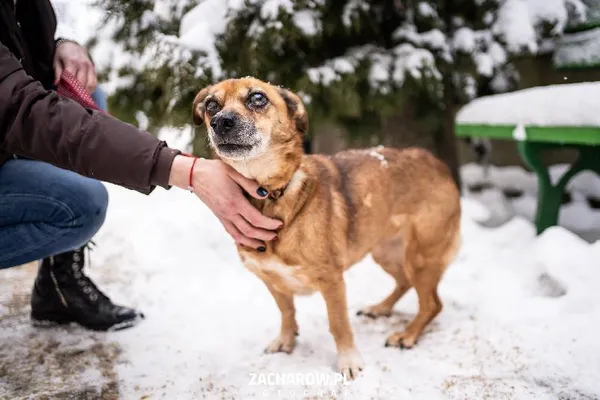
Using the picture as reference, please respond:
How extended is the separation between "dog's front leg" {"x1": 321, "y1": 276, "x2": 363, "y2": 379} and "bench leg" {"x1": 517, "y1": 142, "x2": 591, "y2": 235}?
1801mm

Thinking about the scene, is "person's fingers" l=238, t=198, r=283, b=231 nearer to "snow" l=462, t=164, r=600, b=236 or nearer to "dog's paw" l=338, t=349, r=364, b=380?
"dog's paw" l=338, t=349, r=364, b=380

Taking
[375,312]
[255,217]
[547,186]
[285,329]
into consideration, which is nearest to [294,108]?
[255,217]

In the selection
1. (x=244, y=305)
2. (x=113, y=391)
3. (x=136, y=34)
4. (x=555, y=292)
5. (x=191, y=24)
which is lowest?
(x=244, y=305)

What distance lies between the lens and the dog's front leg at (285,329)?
2043mm

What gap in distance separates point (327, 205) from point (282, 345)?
66cm

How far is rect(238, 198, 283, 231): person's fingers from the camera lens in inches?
61.7

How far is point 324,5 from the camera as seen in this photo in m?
3.06

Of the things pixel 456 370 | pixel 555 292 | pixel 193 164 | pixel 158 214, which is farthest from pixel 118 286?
pixel 555 292

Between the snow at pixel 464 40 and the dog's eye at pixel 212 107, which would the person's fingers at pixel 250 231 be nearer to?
the dog's eye at pixel 212 107

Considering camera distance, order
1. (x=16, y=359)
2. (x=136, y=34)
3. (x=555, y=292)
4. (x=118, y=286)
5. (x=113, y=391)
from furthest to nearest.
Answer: (x=136, y=34) → (x=118, y=286) → (x=555, y=292) → (x=16, y=359) → (x=113, y=391)

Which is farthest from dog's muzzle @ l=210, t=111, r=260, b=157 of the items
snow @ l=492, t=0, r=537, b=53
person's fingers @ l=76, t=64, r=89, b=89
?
snow @ l=492, t=0, r=537, b=53

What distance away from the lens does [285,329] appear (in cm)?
206

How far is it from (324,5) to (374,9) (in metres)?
0.64

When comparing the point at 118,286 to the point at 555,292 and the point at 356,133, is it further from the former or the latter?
the point at 555,292
